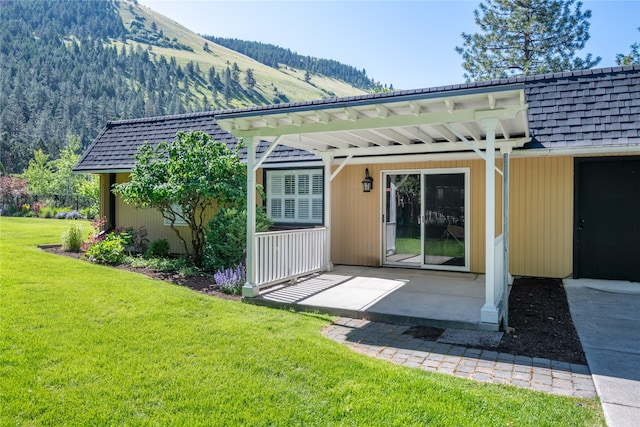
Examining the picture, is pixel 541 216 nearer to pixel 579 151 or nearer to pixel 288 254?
pixel 579 151

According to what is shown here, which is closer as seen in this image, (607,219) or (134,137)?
(607,219)

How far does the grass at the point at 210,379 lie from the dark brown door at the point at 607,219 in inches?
216

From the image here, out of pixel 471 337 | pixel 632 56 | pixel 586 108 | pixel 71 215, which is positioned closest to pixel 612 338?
pixel 471 337

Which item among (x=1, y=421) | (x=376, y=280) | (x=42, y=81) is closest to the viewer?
(x=1, y=421)

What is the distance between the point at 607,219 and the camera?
25.2 feet

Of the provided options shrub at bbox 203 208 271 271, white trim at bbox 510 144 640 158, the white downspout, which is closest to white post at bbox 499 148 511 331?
white trim at bbox 510 144 640 158

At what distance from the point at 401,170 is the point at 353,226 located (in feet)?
5.33

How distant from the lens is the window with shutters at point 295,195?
31.8 feet

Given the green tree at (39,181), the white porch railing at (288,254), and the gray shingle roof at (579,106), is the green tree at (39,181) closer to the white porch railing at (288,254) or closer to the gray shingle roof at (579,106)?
the gray shingle roof at (579,106)

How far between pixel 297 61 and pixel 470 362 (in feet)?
442

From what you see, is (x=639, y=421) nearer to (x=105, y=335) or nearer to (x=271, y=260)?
(x=105, y=335)

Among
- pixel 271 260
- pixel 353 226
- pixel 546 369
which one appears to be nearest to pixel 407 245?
pixel 353 226

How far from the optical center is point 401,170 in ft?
29.4

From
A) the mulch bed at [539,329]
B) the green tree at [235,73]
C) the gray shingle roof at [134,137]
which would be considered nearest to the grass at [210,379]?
the mulch bed at [539,329]
